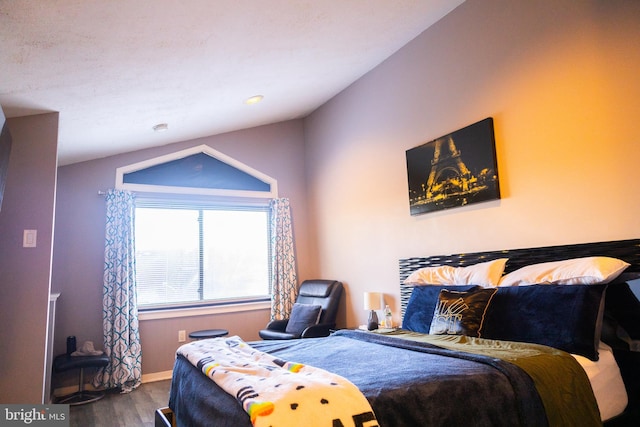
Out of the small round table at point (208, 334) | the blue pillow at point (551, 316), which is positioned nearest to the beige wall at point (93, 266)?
the small round table at point (208, 334)

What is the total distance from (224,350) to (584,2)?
3.11 metres

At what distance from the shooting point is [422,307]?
315 cm

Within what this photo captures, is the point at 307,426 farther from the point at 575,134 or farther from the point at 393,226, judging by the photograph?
the point at 393,226

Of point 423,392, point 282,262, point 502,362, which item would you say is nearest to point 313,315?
point 282,262

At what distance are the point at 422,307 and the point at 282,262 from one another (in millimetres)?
2703

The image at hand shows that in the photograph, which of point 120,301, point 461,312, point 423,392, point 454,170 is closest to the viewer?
point 423,392

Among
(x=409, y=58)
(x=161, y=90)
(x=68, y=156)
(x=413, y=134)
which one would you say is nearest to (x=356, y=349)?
(x=413, y=134)

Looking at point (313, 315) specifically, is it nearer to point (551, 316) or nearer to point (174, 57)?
point (551, 316)

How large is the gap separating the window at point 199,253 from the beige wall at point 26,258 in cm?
186

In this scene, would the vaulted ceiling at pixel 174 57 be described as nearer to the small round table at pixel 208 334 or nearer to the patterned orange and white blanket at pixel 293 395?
the patterned orange and white blanket at pixel 293 395

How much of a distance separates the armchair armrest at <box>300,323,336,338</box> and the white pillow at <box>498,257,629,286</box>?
212 centimetres

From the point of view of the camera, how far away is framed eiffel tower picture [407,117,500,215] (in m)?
3.24

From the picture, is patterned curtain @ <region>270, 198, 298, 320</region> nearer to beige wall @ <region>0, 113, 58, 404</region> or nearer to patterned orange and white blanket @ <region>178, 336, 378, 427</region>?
beige wall @ <region>0, 113, 58, 404</region>

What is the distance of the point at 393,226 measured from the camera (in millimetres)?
4289
